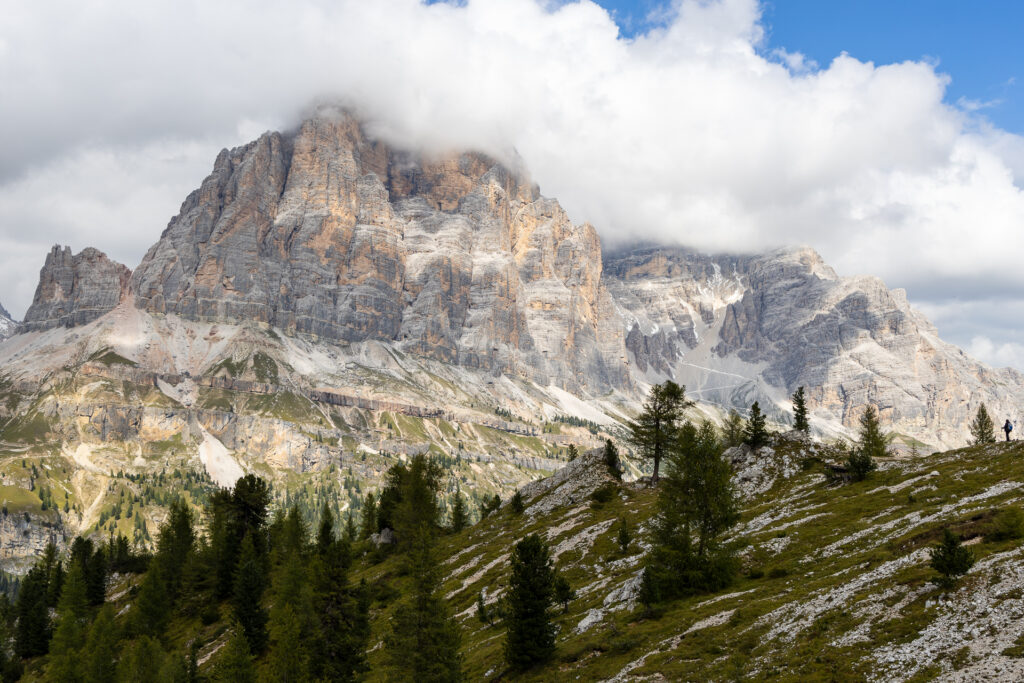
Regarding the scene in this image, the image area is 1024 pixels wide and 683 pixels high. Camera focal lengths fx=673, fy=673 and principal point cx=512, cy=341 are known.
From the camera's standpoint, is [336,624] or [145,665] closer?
[336,624]

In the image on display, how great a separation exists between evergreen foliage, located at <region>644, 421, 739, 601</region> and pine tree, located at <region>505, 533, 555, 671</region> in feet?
26.9

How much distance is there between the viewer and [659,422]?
9656 centimetres

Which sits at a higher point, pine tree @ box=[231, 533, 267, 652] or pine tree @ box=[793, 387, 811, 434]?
pine tree @ box=[793, 387, 811, 434]

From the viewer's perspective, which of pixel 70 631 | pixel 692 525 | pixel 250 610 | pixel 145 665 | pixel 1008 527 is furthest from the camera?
pixel 70 631

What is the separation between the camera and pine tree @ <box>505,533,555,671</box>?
48875mm

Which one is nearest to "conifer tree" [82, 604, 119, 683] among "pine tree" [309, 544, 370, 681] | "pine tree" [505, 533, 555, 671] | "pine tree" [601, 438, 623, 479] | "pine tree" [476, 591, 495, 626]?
"pine tree" [309, 544, 370, 681]

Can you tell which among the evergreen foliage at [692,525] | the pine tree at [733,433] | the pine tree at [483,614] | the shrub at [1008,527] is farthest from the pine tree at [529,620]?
the pine tree at [733,433]

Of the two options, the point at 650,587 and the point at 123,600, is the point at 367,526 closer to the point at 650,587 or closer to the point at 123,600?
the point at 123,600

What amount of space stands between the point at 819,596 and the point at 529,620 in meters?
20.0

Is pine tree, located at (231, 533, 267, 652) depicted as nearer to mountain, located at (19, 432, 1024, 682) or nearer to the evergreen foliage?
mountain, located at (19, 432, 1024, 682)

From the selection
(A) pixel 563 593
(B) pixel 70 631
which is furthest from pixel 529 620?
(B) pixel 70 631

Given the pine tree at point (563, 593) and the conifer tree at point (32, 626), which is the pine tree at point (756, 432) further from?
the conifer tree at point (32, 626)

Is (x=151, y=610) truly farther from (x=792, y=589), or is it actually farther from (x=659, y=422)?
(x=792, y=589)

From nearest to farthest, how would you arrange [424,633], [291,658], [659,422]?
[424,633], [291,658], [659,422]
